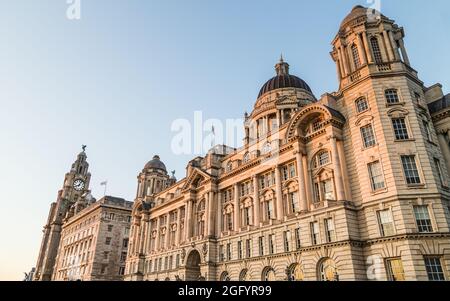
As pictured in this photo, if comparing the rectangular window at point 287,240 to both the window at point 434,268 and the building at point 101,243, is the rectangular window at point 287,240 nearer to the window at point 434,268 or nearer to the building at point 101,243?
the window at point 434,268

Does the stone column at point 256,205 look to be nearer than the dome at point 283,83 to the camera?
Yes

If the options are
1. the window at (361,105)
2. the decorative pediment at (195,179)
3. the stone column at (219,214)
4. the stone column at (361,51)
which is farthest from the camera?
the decorative pediment at (195,179)

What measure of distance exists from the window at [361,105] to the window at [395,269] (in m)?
15.3

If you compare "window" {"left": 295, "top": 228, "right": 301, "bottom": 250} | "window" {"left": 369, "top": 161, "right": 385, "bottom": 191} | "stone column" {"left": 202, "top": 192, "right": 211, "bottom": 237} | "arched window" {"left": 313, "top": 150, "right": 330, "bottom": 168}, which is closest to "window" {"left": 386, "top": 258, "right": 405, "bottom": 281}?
"window" {"left": 369, "top": 161, "right": 385, "bottom": 191}

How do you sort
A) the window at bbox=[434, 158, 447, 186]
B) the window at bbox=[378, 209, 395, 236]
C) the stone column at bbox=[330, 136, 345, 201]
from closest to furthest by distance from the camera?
the window at bbox=[378, 209, 395, 236] < the window at bbox=[434, 158, 447, 186] < the stone column at bbox=[330, 136, 345, 201]

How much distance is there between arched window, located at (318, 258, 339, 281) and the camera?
2958cm

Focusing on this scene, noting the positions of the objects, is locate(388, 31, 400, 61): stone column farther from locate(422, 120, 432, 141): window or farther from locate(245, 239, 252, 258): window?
locate(245, 239, 252, 258): window

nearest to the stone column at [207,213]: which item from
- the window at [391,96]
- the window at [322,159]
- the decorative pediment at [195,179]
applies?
the decorative pediment at [195,179]

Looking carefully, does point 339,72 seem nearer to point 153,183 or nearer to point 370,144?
point 370,144

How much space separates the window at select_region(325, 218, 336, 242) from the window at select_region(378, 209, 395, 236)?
432 cm

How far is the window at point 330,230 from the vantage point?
3062cm

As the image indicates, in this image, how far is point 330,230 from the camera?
31.2m
